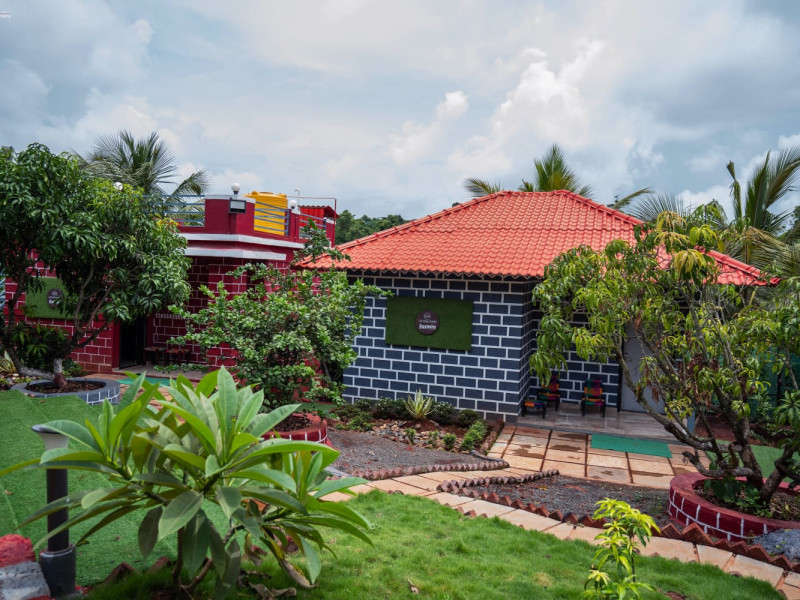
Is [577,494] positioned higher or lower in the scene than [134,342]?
lower

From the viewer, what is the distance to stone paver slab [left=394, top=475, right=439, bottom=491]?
22.2 feet

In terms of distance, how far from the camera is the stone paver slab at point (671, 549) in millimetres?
5113

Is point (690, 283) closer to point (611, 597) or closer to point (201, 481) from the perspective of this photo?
point (611, 597)

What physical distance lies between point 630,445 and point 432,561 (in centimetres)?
687

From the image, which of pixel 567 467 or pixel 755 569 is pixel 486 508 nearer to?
pixel 755 569

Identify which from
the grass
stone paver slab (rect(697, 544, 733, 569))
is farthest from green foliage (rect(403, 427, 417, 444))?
stone paver slab (rect(697, 544, 733, 569))

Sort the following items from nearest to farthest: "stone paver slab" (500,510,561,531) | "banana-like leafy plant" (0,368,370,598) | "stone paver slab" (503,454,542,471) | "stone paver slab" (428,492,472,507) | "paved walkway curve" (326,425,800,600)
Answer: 1. "banana-like leafy plant" (0,368,370,598)
2. "paved walkway curve" (326,425,800,600)
3. "stone paver slab" (500,510,561,531)
4. "stone paver slab" (428,492,472,507)
5. "stone paver slab" (503,454,542,471)

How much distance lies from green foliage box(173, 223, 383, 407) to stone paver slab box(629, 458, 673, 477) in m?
4.55

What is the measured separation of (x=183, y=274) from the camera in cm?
1012

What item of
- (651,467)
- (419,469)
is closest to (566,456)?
(651,467)

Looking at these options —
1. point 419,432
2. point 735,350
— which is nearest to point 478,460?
point 419,432

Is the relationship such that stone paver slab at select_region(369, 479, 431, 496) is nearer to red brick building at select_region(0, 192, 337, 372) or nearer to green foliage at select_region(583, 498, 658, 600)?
green foliage at select_region(583, 498, 658, 600)

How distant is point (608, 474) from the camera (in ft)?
27.9

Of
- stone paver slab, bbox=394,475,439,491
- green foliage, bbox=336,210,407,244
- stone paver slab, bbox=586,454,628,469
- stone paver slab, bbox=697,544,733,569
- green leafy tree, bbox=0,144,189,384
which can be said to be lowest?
stone paver slab, bbox=586,454,628,469
